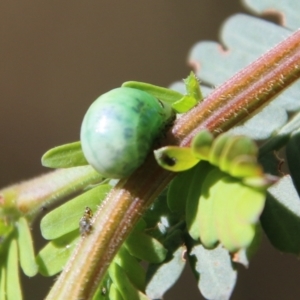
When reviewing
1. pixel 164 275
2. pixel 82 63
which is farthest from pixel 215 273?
pixel 82 63

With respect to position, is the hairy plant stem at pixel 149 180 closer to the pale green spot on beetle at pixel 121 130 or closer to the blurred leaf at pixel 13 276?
the pale green spot on beetle at pixel 121 130

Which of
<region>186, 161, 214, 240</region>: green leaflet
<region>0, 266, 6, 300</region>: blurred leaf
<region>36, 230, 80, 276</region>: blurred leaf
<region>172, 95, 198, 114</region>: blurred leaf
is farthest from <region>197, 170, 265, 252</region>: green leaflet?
<region>0, 266, 6, 300</region>: blurred leaf

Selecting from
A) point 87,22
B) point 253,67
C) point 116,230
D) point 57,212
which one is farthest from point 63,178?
point 87,22

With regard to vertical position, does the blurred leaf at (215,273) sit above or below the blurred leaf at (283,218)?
below

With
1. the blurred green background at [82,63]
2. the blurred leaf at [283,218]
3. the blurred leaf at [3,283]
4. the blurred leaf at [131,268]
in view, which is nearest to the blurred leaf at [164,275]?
the blurred leaf at [131,268]

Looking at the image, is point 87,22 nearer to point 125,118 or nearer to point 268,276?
point 268,276

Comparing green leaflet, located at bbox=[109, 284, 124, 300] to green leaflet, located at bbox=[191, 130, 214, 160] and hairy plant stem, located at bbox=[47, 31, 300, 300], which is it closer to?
hairy plant stem, located at bbox=[47, 31, 300, 300]

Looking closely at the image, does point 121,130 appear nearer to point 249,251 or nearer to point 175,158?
point 175,158
